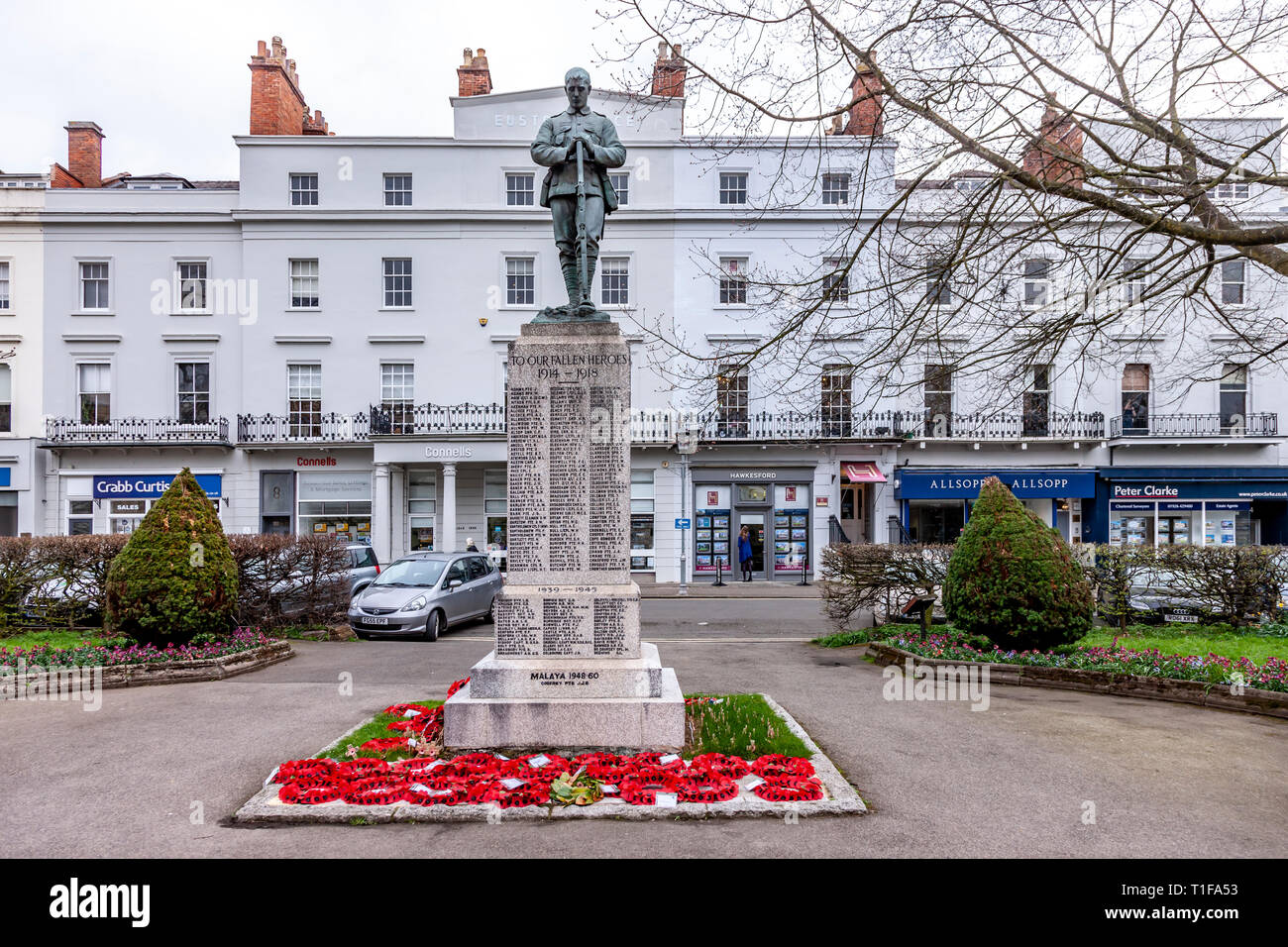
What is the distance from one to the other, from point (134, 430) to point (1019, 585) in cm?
3031

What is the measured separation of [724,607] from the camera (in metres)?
20.8

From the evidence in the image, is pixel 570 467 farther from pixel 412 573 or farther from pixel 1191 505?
pixel 1191 505

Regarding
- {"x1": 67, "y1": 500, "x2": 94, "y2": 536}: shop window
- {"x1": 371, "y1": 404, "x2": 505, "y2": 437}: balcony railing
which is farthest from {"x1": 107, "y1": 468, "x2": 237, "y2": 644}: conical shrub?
{"x1": 67, "y1": 500, "x2": 94, "y2": 536}: shop window

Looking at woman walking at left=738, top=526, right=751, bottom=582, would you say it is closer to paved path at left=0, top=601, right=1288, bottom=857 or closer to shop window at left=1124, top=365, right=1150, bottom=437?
shop window at left=1124, top=365, right=1150, bottom=437

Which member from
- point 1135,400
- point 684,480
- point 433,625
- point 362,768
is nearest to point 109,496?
point 433,625

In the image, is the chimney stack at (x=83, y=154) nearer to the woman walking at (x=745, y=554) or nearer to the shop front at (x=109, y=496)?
the shop front at (x=109, y=496)

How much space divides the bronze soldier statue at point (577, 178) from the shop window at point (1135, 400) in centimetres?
2771

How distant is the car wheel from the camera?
14.5 m

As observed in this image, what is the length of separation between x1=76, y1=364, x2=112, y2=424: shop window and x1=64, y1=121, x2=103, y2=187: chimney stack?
823cm

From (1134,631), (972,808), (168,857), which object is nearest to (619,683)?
(972,808)

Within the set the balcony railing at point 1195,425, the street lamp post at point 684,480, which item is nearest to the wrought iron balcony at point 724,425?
the balcony railing at point 1195,425

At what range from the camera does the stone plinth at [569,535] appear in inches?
259

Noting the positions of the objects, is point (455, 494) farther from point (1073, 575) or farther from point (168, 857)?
point (168, 857)

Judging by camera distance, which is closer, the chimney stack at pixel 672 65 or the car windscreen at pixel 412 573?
the chimney stack at pixel 672 65
